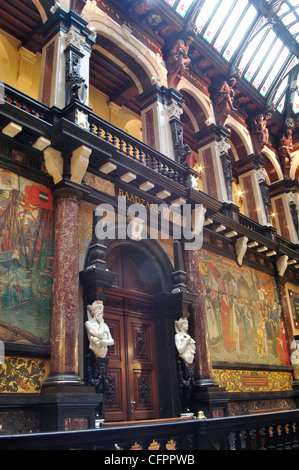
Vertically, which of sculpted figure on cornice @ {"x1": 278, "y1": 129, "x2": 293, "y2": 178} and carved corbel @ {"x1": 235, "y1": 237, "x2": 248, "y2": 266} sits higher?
sculpted figure on cornice @ {"x1": 278, "y1": 129, "x2": 293, "y2": 178}

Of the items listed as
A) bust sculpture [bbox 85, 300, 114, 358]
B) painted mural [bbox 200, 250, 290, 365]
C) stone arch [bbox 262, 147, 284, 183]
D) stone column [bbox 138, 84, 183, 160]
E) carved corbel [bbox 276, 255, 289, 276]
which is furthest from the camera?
stone arch [bbox 262, 147, 284, 183]

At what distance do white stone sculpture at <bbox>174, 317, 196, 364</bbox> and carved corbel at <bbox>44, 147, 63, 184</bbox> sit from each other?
3.65m

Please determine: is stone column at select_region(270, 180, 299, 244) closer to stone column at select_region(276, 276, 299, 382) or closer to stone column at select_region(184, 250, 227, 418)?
stone column at select_region(276, 276, 299, 382)

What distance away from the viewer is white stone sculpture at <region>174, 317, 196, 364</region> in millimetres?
8156

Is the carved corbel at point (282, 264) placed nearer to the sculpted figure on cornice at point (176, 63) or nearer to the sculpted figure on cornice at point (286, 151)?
the sculpted figure on cornice at point (286, 151)

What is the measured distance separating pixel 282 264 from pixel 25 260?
30.6ft

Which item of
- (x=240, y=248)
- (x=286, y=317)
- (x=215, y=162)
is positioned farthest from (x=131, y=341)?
(x=286, y=317)

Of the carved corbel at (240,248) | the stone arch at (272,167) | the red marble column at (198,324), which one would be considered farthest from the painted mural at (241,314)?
the stone arch at (272,167)

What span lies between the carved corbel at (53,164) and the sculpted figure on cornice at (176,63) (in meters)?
5.22

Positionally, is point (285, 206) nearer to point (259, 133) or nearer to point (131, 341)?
point (259, 133)

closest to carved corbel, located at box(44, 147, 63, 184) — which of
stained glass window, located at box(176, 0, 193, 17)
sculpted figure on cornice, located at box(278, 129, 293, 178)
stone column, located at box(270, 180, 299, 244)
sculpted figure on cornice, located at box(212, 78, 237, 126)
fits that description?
stained glass window, located at box(176, 0, 193, 17)
